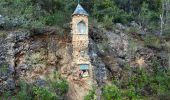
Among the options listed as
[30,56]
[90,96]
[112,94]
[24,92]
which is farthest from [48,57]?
[112,94]

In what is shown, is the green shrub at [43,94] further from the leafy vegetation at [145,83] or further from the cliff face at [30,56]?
the leafy vegetation at [145,83]

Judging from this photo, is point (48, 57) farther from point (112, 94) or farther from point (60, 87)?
point (112, 94)

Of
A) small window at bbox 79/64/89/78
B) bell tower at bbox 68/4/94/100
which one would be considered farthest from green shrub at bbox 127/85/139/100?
small window at bbox 79/64/89/78

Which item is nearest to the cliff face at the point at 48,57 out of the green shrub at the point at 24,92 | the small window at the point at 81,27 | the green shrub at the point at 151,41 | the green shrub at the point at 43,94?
the green shrub at the point at 24,92

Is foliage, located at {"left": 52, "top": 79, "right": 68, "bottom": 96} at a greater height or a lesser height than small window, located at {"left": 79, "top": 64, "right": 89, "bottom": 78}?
lesser

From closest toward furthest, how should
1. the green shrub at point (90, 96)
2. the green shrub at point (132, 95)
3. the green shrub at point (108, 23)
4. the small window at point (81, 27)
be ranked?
the green shrub at point (90, 96)
the green shrub at point (132, 95)
the small window at point (81, 27)
the green shrub at point (108, 23)

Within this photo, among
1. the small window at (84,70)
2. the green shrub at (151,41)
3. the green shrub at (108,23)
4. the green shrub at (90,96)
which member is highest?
the green shrub at (108,23)

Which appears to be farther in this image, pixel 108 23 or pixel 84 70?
pixel 108 23

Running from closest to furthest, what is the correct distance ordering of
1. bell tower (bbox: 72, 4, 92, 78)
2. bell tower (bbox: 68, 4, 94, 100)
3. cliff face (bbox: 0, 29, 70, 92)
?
cliff face (bbox: 0, 29, 70, 92) → bell tower (bbox: 68, 4, 94, 100) → bell tower (bbox: 72, 4, 92, 78)

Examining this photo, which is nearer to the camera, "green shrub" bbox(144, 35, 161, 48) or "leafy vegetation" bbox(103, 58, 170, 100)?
"leafy vegetation" bbox(103, 58, 170, 100)

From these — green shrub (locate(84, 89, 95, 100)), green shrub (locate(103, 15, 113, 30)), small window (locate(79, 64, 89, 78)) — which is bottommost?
green shrub (locate(84, 89, 95, 100))

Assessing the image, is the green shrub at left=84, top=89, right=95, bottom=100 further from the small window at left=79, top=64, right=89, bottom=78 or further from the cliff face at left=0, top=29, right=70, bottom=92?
the cliff face at left=0, top=29, right=70, bottom=92

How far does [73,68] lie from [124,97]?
274cm

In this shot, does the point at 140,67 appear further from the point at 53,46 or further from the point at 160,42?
the point at 53,46
